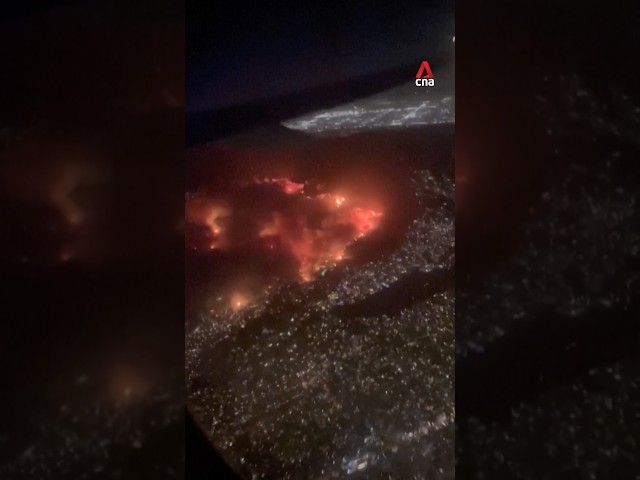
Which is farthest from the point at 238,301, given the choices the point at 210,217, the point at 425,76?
the point at 425,76

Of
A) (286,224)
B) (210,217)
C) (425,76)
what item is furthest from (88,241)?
(425,76)

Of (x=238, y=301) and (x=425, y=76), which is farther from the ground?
(x=425, y=76)

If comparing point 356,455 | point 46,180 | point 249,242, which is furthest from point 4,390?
point 356,455

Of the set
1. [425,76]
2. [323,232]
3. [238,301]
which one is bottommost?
[238,301]

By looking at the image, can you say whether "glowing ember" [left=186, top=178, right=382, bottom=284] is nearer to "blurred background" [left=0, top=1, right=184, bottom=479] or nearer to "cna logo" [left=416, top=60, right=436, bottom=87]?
"blurred background" [left=0, top=1, right=184, bottom=479]

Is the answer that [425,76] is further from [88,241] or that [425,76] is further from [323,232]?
[88,241]

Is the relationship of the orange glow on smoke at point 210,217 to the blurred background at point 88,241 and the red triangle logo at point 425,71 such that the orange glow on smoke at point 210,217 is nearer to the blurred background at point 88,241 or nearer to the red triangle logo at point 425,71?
the blurred background at point 88,241

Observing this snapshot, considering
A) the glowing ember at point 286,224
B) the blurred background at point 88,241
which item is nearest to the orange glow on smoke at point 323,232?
the glowing ember at point 286,224

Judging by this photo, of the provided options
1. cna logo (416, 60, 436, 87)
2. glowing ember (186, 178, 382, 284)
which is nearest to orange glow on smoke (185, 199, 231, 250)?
glowing ember (186, 178, 382, 284)

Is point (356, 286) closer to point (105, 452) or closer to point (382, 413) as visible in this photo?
point (382, 413)
